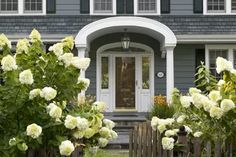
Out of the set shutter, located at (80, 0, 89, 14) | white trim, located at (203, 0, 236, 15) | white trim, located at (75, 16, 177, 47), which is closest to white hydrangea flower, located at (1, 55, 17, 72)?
white trim, located at (75, 16, 177, 47)

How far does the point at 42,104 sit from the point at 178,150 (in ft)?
5.27

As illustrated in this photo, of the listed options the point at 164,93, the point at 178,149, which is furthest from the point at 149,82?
the point at 178,149

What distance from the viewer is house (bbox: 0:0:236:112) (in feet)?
51.0

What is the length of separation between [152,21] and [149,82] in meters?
2.56

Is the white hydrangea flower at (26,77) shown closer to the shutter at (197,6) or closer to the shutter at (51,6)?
the shutter at (51,6)

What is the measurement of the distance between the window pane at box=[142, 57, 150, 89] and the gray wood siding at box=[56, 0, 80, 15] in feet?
9.60

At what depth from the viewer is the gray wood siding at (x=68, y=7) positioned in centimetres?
1588

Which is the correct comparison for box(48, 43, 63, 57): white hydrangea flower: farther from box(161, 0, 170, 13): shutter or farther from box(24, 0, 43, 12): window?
box(24, 0, 43, 12): window

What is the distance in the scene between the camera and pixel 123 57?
55.0ft

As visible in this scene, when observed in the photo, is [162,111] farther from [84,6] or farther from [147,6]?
[84,6]

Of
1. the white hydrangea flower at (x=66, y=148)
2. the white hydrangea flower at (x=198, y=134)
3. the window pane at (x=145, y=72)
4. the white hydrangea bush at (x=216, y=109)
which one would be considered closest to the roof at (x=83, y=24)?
the window pane at (x=145, y=72)

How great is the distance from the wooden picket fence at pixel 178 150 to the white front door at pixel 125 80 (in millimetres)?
9463

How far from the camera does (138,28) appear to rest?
15.1 m

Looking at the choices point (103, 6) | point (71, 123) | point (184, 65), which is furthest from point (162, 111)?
point (71, 123)
